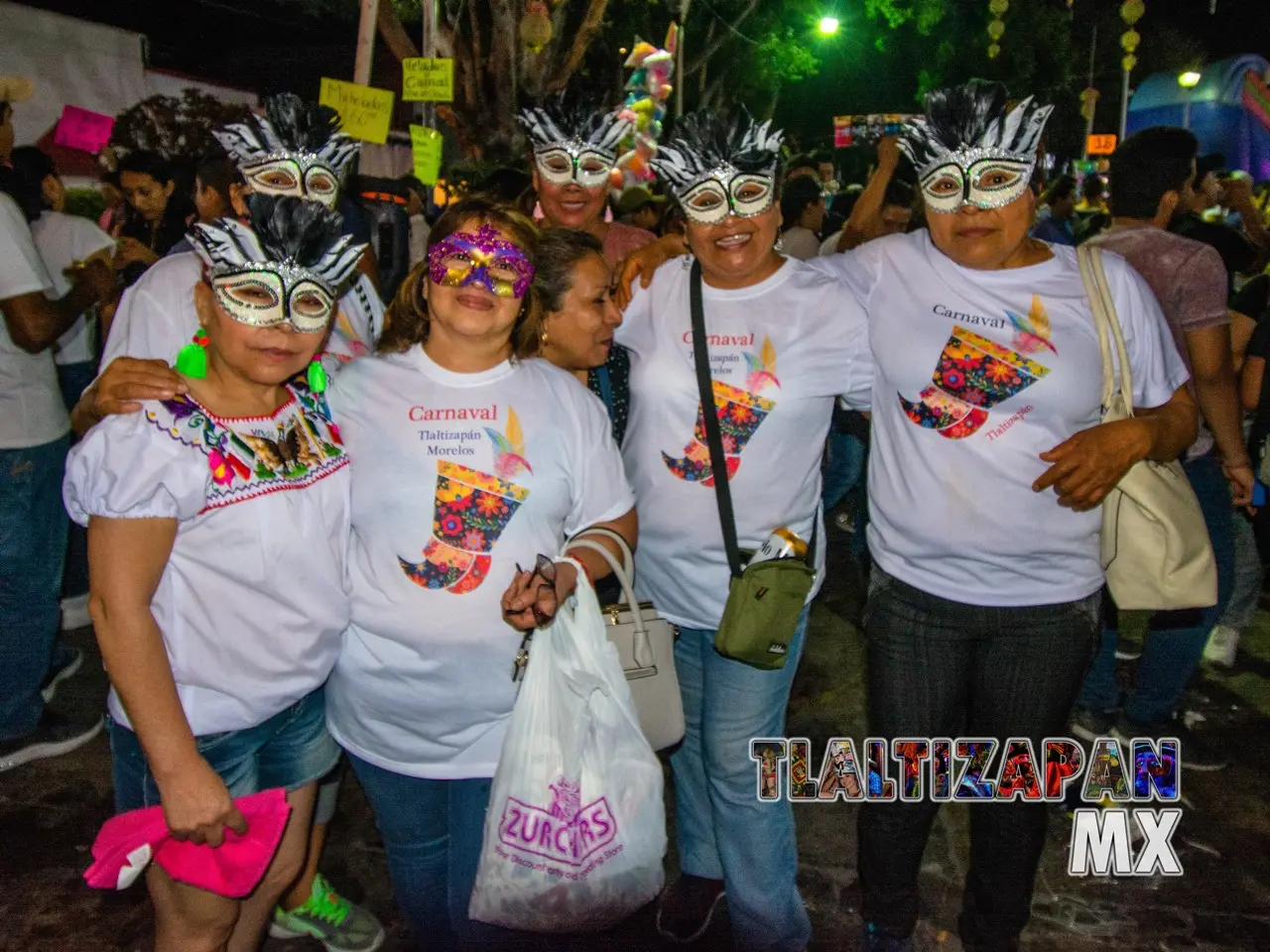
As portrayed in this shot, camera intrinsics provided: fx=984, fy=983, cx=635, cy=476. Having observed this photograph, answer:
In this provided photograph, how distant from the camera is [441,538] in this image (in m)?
2.25

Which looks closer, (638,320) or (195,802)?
(195,802)

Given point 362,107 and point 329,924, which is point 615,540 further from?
point 362,107

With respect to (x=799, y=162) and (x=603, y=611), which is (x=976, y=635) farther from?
(x=799, y=162)

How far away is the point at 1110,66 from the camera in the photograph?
35.7 meters

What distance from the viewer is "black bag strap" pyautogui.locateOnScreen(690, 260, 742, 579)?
2.73 m

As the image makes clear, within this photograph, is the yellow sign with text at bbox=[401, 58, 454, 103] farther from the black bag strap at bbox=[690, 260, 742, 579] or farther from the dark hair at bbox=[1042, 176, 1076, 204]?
the black bag strap at bbox=[690, 260, 742, 579]

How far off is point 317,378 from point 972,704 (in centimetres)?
203

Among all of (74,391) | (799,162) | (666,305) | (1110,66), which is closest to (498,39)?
(799,162)

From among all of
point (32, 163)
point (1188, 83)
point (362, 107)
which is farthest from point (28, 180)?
point (1188, 83)

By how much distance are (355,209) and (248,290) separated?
2.17 meters

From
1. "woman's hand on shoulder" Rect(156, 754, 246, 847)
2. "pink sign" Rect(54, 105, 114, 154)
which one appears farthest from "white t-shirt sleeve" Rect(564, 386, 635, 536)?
"pink sign" Rect(54, 105, 114, 154)

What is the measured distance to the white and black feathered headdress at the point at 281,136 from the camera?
119 inches

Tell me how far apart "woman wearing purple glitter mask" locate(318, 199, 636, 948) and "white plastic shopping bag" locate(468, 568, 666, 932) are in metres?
0.10

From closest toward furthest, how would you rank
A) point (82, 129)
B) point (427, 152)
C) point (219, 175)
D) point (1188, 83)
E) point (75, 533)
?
point (219, 175) → point (75, 533) → point (82, 129) → point (427, 152) → point (1188, 83)
